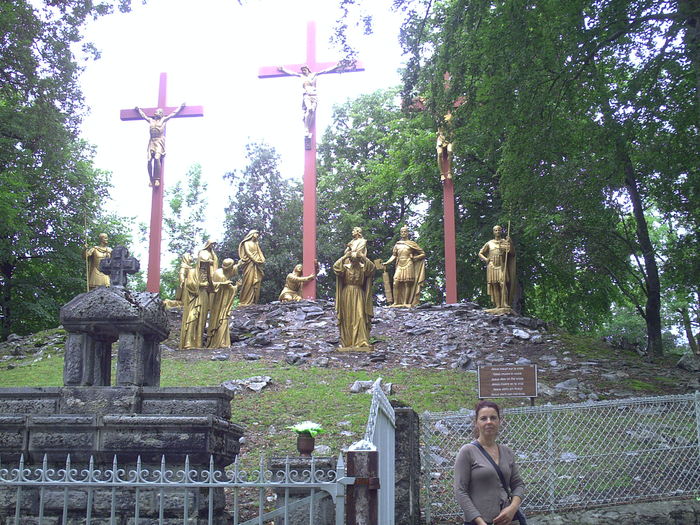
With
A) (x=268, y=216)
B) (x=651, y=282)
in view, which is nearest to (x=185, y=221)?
(x=268, y=216)

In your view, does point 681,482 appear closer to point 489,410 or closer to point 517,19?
point 489,410

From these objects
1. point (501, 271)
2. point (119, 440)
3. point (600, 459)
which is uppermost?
point (501, 271)

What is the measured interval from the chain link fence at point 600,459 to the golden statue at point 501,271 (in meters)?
11.4

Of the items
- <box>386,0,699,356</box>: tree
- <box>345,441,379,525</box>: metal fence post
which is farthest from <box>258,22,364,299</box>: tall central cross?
<box>345,441,379,525</box>: metal fence post

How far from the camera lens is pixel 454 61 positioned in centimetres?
1342

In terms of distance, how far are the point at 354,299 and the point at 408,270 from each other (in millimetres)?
4946

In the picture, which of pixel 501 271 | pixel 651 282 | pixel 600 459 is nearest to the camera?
pixel 600 459

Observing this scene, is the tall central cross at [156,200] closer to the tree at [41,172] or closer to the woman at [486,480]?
the tree at [41,172]

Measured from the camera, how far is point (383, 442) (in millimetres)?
5387

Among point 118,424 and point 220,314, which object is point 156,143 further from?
point 118,424

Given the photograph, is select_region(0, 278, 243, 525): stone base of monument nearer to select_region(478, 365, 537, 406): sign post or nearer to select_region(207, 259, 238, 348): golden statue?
select_region(478, 365, 537, 406): sign post

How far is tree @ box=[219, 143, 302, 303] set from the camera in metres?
31.5

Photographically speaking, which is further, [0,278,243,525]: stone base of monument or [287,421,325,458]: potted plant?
[287,421,325,458]: potted plant

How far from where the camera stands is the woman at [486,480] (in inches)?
168
